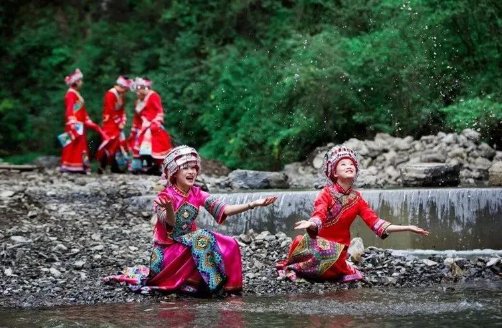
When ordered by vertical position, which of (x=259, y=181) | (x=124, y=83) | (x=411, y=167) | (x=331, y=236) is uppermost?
(x=124, y=83)

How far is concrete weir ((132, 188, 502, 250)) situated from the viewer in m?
10.1

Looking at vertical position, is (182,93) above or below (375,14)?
below

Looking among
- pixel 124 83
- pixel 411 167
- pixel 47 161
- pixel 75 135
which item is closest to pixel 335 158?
pixel 411 167

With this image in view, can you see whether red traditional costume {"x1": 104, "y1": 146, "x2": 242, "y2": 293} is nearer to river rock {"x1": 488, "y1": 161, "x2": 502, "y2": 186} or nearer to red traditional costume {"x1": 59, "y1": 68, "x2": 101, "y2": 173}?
river rock {"x1": 488, "y1": 161, "x2": 502, "y2": 186}

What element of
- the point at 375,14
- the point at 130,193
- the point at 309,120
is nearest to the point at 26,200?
the point at 130,193

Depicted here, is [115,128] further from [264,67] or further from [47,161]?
[47,161]

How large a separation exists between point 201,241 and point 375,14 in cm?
1201

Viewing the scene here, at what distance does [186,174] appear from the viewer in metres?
7.21

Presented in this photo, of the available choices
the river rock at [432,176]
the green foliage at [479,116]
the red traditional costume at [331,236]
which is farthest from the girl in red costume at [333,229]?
the green foliage at [479,116]

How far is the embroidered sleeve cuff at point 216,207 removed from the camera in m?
7.21

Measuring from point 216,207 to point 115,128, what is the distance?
9.95 meters

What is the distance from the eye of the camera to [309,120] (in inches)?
679

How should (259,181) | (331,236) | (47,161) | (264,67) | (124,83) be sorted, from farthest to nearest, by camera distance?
1. (47,161)
2. (264,67)
3. (124,83)
4. (259,181)
5. (331,236)

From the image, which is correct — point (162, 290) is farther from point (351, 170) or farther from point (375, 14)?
point (375, 14)
